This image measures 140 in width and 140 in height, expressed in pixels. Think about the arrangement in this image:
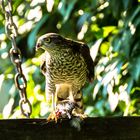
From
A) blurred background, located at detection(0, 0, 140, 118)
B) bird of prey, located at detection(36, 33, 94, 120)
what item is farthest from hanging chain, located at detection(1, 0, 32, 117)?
blurred background, located at detection(0, 0, 140, 118)

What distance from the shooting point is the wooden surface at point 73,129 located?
212 cm

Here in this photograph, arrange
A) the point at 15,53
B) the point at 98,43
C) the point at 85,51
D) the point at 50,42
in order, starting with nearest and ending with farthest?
1. the point at 15,53
2. the point at 50,42
3. the point at 85,51
4. the point at 98,43

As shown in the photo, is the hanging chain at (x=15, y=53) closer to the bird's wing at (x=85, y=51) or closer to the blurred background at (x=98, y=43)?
the bird's wing at (x=85, y=51)

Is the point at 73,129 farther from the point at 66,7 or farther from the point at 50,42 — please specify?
the point at 66,7

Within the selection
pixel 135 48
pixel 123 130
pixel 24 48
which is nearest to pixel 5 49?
pixel 24 48

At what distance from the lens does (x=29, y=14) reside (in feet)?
14.2

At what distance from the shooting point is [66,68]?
337 centimetres

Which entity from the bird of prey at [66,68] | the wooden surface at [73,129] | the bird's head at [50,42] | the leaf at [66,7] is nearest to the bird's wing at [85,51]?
the bird of prey at [66,68]

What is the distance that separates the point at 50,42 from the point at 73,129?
102 centimetres

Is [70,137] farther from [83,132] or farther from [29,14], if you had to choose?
[29,14]

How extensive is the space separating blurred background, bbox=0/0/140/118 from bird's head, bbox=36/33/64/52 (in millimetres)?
473

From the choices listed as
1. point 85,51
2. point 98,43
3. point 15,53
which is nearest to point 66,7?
point 98,43

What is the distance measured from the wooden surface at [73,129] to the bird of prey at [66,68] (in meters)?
0.93

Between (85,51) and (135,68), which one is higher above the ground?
(85,51)
